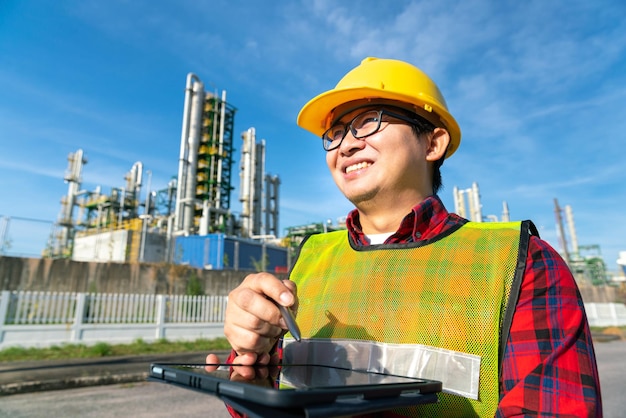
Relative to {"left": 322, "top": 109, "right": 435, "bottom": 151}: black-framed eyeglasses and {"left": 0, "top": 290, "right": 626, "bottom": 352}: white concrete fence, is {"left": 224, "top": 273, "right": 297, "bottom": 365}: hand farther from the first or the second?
{"left": 0, "top": 290, "right": 626, "bottom": 352}: white concrete fence

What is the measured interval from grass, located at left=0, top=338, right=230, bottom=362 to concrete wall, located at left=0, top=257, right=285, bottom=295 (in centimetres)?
325

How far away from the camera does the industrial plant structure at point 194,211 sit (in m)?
20.9

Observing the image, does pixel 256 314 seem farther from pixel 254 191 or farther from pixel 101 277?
pixel 254 191

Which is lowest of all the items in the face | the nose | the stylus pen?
the stylus pen

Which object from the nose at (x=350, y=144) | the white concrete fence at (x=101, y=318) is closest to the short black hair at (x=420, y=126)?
the nose at (x=350, y=144)

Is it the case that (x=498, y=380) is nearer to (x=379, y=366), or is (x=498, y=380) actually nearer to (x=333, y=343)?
(x=379, y=366)

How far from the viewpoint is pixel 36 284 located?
11672mm

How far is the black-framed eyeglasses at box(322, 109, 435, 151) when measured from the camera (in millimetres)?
1496

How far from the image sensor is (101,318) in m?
9.98

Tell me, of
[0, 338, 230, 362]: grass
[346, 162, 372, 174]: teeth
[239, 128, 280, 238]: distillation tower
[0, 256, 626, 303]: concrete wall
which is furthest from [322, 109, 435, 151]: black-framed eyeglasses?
[239, 128, 280, 238]: distillation tower

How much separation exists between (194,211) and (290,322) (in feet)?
79.7

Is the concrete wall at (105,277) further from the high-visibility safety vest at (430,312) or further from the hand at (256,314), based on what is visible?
the hand at (256,314)

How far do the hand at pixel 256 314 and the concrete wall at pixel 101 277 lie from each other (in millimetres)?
13278

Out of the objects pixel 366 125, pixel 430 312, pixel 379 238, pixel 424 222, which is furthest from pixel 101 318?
pixel 430 312
